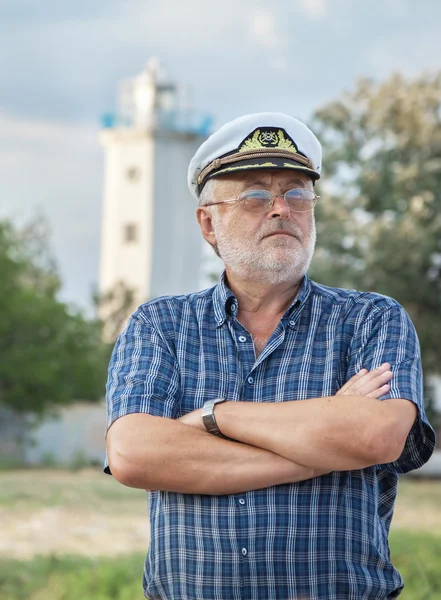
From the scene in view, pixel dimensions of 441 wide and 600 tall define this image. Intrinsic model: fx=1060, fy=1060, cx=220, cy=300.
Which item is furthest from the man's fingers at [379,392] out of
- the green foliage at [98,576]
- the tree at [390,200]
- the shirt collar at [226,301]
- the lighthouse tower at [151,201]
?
the lighthouse tower at [151,201]

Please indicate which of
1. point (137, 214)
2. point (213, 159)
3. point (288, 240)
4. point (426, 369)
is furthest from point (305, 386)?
point (137, 214)

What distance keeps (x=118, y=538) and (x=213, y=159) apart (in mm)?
7961

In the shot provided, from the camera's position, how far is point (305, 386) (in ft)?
9.37

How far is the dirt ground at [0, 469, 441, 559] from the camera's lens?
377 inches

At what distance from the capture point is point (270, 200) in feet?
9.70

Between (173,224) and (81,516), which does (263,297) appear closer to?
(81,516)

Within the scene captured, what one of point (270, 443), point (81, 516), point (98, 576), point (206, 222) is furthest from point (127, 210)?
point (270, 443)

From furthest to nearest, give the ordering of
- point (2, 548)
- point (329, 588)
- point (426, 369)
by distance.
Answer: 1. point (426, 369)
2. point (2, 548)
3. point (329, 588)

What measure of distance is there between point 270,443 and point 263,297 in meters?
0.50

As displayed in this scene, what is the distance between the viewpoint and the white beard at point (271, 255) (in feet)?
9.62

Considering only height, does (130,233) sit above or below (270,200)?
below

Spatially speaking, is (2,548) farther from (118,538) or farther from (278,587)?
(278,587)

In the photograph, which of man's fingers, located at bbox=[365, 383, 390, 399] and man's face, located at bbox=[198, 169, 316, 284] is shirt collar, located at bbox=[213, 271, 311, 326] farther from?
man's fingers, located at bbox=[365, 383, 390, 399]

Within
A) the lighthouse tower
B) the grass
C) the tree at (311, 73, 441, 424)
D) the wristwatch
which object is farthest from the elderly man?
the lighthouse tower
